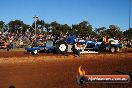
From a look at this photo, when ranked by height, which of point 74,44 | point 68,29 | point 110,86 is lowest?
point 110,86

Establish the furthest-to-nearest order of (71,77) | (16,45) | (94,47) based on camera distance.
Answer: (16,45), (94,47), (71,77)

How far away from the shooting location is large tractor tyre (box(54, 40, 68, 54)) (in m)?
23.8

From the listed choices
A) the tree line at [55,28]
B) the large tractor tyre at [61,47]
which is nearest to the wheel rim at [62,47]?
the large tractor tyre at [61,47]

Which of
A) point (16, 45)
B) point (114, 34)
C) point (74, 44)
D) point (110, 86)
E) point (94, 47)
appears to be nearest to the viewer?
point (110, 86)

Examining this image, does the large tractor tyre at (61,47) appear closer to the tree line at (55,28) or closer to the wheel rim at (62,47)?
the wheel rim at (62,47)

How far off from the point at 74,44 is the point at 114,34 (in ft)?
182

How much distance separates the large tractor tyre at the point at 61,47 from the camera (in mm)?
23777

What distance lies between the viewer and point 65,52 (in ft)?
80.1

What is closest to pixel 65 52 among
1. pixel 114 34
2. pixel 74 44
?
pixel 74 44

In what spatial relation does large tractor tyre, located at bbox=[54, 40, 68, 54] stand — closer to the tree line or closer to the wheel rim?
the wheel rim

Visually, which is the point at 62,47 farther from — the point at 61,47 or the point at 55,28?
the point at 55,28

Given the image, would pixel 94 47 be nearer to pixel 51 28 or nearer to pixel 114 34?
pixel 51 28

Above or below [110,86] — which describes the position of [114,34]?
above

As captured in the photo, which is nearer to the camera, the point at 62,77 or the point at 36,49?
the point at 62,77
